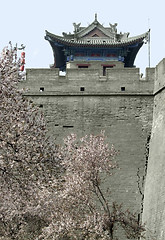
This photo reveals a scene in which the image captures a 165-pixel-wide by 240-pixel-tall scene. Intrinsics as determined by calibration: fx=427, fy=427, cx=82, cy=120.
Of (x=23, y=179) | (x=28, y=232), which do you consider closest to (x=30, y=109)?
(x=23, y=179)

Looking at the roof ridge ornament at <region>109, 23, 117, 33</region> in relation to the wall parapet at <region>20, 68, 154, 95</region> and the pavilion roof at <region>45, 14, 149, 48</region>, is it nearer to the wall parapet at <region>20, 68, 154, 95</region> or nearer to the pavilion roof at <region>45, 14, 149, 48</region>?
the pavilion roof at <region>45, 14, 149, 48</region>

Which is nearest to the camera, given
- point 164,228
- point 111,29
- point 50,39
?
point 164,228

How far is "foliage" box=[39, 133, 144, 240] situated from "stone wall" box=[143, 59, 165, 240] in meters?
0.72

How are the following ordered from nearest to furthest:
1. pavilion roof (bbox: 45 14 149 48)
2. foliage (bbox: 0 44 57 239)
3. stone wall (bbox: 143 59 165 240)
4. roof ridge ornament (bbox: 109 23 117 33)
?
foliage (bbox: 0 44 57 239)
stone wall (bbox: 143 59 165 240)
pavilion roof (bbox: 45 14 149 48)
roof ridge ornament (bbox: 109 23 117 33)

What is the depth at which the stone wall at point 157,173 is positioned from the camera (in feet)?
36.5

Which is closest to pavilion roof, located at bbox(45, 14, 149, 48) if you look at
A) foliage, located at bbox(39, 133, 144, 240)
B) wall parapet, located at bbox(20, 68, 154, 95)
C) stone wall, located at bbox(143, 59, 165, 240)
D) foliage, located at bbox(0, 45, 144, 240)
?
wall parapet, located at bbox(20, 68, 154, 95)

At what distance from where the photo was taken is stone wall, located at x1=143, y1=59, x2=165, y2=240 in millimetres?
11133

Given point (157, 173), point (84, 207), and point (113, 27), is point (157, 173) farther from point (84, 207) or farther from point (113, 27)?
point (113, 27)

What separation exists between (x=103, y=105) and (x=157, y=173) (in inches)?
120

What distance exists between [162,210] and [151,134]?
3.08 metres

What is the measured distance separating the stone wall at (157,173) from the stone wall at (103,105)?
1.44 feet

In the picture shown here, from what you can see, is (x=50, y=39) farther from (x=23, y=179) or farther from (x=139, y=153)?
(x=23, y=179)

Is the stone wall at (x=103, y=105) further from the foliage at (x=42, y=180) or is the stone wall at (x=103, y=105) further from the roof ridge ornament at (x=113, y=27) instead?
the roof ridge ornament at (x=113, y=27)

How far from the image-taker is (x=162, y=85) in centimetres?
1273
